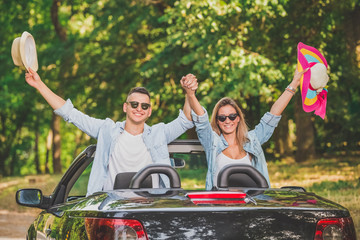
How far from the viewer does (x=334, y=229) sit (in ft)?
10.0

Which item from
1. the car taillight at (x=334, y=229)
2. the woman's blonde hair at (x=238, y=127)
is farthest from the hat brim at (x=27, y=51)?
the car taillight at (x=334, y=229)

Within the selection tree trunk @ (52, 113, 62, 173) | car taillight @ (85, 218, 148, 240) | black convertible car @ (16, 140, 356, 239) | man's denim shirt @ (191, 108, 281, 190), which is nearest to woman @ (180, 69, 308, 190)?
man's denim shirt @ (191, 108, 281, 190)

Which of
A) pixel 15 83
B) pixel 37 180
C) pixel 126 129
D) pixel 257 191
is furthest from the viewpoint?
pixel 15 83

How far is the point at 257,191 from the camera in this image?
3539 mm

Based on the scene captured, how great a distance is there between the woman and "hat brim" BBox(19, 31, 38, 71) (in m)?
1.17

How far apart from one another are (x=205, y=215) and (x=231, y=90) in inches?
499

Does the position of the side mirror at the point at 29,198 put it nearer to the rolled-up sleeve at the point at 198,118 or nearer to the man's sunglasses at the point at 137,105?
the man's sunglasses at the point at 137,105

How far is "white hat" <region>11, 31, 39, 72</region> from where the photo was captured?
194 inches

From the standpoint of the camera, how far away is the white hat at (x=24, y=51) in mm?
4930

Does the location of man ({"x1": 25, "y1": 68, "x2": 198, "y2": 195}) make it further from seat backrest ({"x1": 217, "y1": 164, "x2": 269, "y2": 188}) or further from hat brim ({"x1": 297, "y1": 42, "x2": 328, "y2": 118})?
seat backrest ({"x1": 217, "y1": 164, "x2": 269, "y2": 188})

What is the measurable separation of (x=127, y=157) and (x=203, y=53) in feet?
36.6

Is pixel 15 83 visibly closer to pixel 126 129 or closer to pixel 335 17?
pixel 335 17

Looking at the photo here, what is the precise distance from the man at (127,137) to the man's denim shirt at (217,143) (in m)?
0.16

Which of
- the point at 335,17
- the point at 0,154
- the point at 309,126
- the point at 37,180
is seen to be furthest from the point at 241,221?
the point at 0,154
